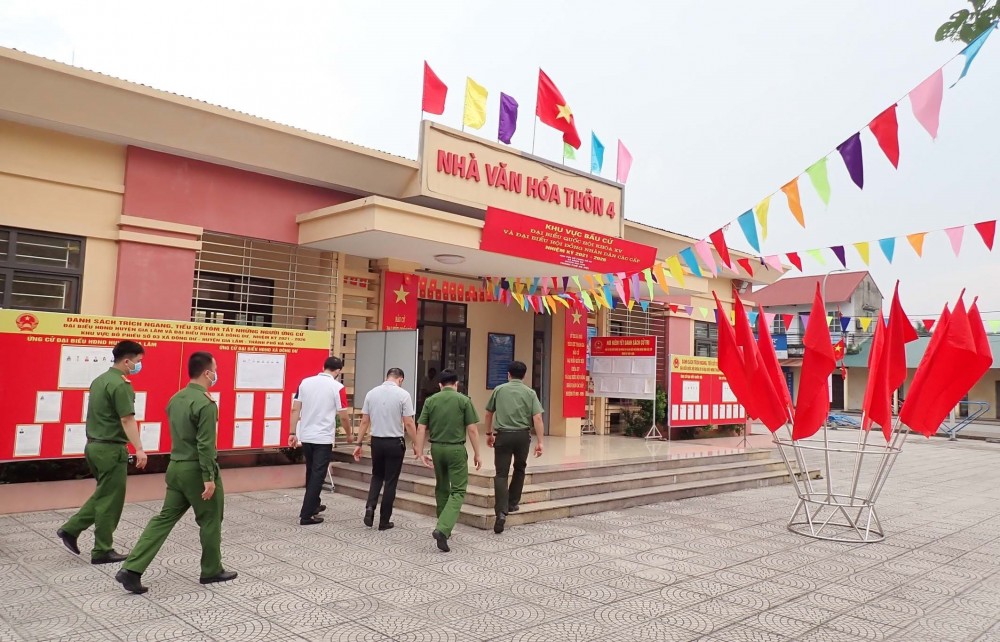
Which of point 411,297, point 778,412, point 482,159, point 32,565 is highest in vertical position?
point 482,159

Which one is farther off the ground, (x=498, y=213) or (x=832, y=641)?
(x=498, y=213)

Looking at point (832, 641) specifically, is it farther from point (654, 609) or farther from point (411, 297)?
point (411, 297)

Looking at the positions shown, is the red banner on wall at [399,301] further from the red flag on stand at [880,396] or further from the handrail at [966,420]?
the handrail at [966,420]

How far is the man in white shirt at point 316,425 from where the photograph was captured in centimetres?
682

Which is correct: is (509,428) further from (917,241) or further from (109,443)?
(917,241)

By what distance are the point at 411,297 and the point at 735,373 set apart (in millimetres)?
5140

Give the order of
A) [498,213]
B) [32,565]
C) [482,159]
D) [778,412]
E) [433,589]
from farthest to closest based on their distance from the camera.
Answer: [482,159], [498,213], [778,412], [32,565], [433,589]

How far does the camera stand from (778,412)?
684cm

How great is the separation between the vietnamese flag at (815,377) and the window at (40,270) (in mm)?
7499

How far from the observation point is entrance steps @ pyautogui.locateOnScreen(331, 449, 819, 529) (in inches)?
287

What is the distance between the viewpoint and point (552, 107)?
11.0m

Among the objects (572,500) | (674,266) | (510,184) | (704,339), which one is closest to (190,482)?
(572,500)

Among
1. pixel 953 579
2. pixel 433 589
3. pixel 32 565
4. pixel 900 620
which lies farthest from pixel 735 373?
pixel 32 565

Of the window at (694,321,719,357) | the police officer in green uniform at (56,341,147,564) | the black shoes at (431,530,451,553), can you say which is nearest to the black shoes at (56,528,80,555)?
the police officer in green uniform at (56,341,147,564)
